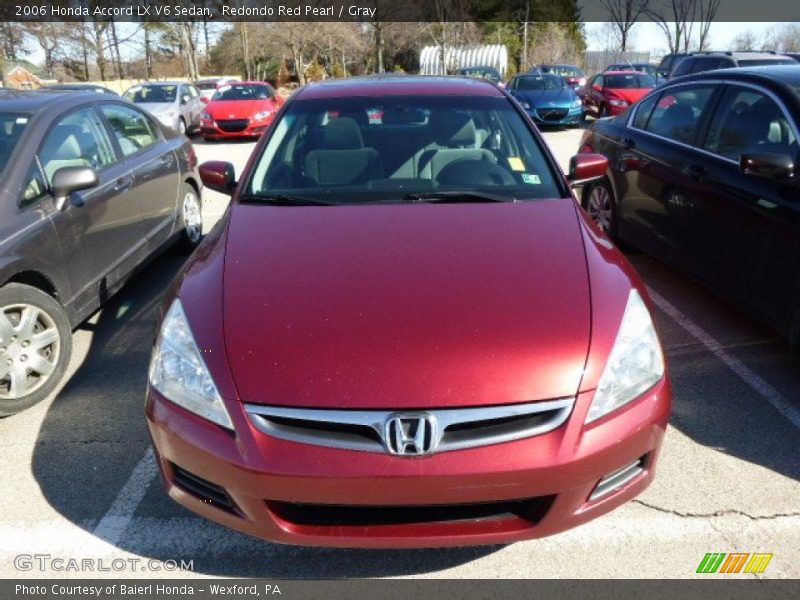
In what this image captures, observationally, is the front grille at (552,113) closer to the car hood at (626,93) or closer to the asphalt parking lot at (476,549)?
the car hood at (626,93)

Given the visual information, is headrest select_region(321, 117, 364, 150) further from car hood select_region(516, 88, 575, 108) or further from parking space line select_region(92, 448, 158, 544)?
car hood select_region(516, 88, 575, 108)

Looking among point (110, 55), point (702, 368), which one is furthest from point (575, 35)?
point (702, 368)

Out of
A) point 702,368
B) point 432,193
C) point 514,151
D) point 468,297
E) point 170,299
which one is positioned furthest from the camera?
point 702,368

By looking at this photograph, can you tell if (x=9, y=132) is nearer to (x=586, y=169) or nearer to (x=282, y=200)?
(x=282, y=200)

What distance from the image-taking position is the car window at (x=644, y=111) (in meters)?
5.16

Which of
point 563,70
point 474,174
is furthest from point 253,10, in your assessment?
point 474,174

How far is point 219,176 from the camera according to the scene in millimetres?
3721

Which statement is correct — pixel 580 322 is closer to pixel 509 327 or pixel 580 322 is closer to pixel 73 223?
pixel 509 327

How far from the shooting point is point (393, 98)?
11.7ft

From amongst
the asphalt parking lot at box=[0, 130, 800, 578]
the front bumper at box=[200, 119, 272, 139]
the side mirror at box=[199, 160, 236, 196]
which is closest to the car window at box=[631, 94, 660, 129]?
the asphalt parking lot at box=[0, 130, 800, 578]

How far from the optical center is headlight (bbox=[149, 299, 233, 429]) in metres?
2.03

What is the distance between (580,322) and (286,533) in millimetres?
1133

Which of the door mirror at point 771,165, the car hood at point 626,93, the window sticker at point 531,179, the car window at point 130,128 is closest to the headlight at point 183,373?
the window sticker at point 531,179

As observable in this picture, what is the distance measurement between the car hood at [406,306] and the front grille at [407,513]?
34cm
